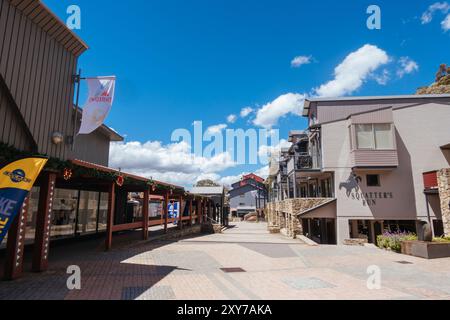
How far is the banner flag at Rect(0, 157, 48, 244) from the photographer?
5855mm

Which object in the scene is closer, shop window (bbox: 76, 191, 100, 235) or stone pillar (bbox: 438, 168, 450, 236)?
stone pillar (bbox: 438, 168, 450, 236)

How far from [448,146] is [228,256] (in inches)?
701

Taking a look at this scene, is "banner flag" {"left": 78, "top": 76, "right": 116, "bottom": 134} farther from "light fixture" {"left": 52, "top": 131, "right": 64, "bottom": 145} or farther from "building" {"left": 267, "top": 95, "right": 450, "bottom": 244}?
"building" {"left": 267, "top": 95, "right": 450, "bottom": 244}

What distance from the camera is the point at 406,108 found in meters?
21.0

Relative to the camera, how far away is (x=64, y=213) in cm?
1477

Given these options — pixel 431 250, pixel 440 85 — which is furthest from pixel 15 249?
pixel 440 85

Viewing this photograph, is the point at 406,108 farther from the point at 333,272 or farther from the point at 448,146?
the point at 333,272

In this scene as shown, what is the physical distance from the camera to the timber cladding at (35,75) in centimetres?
782

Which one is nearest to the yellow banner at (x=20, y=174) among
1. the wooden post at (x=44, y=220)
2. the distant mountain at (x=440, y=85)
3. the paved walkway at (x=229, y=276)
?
the wooden post at (x=44, y=220)

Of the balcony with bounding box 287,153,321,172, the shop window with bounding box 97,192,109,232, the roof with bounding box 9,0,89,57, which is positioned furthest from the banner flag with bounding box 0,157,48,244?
the balcony with bounding box 287,153,321,172

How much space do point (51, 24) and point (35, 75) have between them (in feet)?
6.00

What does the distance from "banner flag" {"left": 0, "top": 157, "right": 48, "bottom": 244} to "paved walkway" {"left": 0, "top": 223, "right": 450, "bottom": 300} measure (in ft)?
5.94

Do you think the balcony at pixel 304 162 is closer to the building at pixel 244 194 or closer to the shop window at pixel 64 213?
the shop window at pixel 64 213
